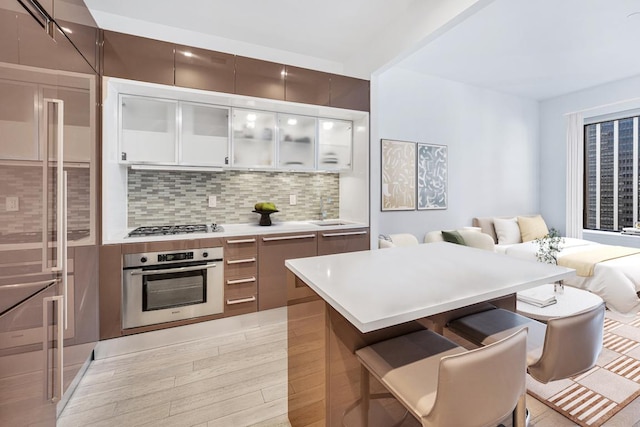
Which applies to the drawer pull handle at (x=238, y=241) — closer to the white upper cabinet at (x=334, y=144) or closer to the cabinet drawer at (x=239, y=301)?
the cabinet drawer at (x=239, y=301)

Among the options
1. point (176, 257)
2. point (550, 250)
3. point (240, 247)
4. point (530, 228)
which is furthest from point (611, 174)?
point (176, 257)

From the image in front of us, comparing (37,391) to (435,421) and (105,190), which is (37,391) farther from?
(435,421)

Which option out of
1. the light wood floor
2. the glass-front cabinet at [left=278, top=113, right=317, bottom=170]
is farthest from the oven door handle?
the glass-front cabinet at [left=278, top=113, right=317, bottom=170]

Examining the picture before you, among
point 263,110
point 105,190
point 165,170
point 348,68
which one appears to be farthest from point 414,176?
point 105,190

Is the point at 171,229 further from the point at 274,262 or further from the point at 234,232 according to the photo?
the point at 274,262

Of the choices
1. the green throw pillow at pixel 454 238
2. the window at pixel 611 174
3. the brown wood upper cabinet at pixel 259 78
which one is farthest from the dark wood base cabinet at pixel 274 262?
the window at pixel 611 174

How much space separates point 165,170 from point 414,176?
10.8 feet

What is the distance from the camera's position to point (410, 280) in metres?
1.20

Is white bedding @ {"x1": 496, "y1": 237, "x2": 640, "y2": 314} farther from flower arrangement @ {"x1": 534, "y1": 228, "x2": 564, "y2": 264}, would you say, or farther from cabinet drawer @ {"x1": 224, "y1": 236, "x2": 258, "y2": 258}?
cabinet drawer @ {"x1": 224, "y1": 236, "x2": 258, "y2": 258}

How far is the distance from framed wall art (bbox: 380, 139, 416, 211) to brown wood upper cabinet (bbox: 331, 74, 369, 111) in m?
0.89

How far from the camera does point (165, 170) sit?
111 inches

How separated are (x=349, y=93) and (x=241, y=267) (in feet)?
7.31

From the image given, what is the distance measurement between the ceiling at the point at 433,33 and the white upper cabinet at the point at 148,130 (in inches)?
35.3

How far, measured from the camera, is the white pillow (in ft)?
15.4
